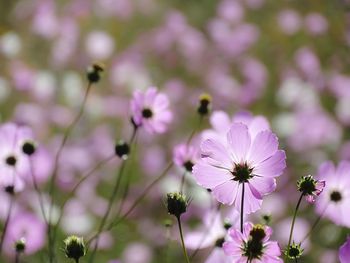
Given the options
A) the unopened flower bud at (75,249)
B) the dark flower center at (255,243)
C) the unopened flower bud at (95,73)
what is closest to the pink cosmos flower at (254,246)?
the dark flower center at (255,243)

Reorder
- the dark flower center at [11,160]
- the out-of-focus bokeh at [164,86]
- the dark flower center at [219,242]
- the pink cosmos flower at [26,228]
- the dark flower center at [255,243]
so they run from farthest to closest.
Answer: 1. the out-of-focus bokeh at [164,86]
2. the pink cosmos flower at [26,228]
3. the dark flower center at [11,160]
4. the dark flower center at [219,242]
5. the dark flower center at [255,243]

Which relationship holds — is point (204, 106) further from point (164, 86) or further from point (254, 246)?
point (164, 86)

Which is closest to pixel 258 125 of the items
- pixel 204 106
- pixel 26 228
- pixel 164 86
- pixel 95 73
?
pixel 204 106

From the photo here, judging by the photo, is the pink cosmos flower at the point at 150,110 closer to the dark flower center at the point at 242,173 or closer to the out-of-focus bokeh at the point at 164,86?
the dark flower center at the point at 242,173

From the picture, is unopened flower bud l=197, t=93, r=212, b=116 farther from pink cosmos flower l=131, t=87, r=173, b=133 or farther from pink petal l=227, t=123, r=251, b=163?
pink petal l=227, t=123, r=251, b=163

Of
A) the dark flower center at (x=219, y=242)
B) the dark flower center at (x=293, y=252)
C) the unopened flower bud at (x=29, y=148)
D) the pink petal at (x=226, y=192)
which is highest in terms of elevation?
the unopened flower bud at (x=29, y=148)

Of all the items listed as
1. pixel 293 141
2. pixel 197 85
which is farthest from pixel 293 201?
pixel 197 85

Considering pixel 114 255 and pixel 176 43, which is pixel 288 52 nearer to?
pixel 176 43
